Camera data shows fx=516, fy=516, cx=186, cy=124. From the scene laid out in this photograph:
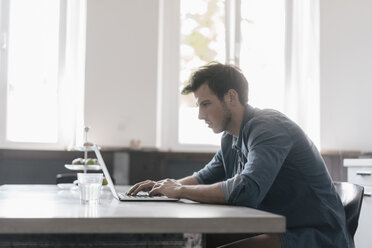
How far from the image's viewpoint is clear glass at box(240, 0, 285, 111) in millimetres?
4172

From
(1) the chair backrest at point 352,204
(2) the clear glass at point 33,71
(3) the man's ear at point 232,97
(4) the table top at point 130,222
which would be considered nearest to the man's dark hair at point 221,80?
(3) the man's ear at point 232,97

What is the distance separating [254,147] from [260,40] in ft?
8.95

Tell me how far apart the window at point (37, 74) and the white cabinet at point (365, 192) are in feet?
6.67

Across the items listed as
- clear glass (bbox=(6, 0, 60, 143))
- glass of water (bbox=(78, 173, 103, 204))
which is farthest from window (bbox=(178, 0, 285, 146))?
glass of water (bbox=(78, 173, 103, 204))

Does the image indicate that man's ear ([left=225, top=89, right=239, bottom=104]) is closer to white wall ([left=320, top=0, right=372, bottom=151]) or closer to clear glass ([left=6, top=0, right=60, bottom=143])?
clear glass ([left=6, top=0, right=60, bottom=143])

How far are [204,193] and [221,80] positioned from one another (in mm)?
689

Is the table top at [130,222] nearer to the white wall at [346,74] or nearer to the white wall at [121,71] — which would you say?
the white wall at [121,71]

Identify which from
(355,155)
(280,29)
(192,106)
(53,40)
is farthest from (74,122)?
(355,155)

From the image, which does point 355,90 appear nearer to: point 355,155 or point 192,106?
point 355,155

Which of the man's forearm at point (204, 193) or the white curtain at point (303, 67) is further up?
the white curtain at point (303, 67)

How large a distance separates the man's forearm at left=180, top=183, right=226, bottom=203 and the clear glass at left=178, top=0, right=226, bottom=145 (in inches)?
97.5

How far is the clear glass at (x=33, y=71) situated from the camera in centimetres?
A: 382

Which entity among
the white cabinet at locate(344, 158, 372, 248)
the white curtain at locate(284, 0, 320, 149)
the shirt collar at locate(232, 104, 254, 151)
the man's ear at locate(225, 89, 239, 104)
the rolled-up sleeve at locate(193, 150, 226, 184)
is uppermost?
the white curtain at locate(284, 0, 320, 149)

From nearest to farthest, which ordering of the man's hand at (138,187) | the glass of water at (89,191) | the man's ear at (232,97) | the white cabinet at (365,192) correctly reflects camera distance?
the glass of water at (89,191), the man's hand at (138,187), the man's ear at (232,97), the white cabinet at (365,192)
